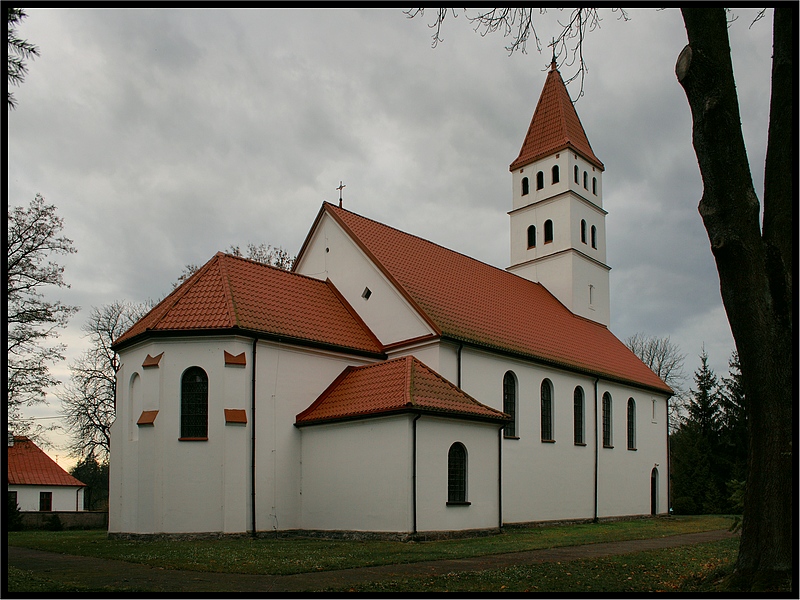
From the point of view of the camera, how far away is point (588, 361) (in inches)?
1171

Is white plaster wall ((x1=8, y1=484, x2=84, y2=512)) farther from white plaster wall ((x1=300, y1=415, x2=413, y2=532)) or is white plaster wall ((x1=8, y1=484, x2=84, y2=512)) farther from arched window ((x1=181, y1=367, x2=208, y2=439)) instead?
white plaster wall ((x1=300, y1=415, x2=413, y2=532))

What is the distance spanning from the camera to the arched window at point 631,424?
3228 centimetres

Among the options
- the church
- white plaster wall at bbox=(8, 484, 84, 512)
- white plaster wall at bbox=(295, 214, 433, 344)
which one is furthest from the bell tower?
white plaster wall at bbox=(8, 484, 84, 512)

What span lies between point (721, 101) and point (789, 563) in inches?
210

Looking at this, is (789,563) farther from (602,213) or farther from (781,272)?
(602,213)

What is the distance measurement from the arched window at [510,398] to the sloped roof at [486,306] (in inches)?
36.6

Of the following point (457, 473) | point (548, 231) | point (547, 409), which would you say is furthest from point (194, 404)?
point (548, 231)

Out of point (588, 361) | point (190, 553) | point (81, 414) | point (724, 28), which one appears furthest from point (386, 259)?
point (81, 414)

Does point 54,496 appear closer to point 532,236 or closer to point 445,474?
point 532,236

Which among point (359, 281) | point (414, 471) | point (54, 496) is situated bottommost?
point (54, 496)

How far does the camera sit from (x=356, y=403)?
20.1 metres

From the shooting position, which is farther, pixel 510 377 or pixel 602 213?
pixel 602 213

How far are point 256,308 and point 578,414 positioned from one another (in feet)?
45.6

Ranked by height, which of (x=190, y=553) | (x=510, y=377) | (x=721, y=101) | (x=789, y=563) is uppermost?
(x=721, y=101)
